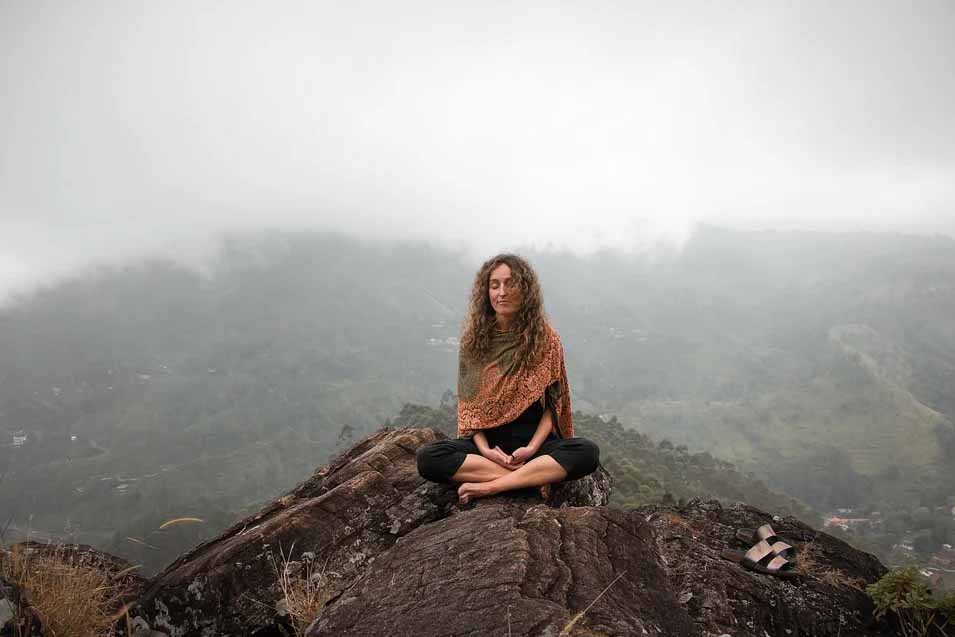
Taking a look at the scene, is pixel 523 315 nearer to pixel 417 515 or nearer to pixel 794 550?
pixel 417 515

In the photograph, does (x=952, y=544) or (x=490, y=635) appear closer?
(x=490, y=635)

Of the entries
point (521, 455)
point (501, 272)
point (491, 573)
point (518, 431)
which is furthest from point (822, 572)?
point (501, 272)

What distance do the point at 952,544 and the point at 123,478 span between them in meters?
173

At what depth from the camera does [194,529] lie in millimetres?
63625

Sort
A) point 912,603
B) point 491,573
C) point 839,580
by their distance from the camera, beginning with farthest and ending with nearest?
point 839,580 → point 912,603 → point 491,573

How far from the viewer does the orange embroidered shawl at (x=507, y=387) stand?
5625 millimetres

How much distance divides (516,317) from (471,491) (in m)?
1.95

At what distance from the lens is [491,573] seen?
3533 mm

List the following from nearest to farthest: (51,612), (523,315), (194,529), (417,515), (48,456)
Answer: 1. (51,612)
2. (417,515)
3. (523,315)
4. (194,529)
5. (48,456)

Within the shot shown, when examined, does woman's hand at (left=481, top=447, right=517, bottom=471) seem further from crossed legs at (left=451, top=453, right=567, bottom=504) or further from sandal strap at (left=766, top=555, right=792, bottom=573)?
sandal strap at (left=766, top=555, right=792, bottom=573)

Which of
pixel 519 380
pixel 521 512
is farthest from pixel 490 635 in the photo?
pixel 519 380

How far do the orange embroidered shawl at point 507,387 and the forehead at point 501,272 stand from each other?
0.66 metres

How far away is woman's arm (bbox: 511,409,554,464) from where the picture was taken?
5.28 metres

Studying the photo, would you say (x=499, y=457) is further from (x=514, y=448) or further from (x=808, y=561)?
(x=808, y=561)
